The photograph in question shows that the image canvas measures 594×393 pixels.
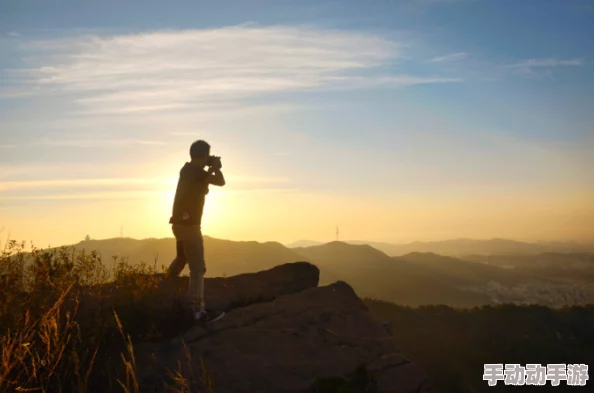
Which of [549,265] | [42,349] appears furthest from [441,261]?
[42,349]

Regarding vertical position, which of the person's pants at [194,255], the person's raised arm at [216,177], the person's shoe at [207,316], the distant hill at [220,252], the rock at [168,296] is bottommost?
the distant hill at [220,252]

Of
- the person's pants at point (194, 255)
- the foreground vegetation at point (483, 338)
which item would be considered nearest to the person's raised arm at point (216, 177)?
the person's pants at point (194, 255)

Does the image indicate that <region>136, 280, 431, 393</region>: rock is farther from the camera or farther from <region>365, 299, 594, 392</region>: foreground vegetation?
<region>365, 299, 594, 392</region>: foreground vegetation

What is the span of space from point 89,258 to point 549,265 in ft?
516

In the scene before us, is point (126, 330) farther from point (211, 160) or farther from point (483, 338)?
point (483, 338)

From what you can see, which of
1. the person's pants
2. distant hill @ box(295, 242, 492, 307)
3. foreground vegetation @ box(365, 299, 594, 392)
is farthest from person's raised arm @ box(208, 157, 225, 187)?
distant hill @ box(295, 242, 492, 307)

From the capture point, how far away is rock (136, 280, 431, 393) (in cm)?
668

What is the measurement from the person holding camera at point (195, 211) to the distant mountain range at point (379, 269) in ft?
193

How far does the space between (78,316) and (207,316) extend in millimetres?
1783

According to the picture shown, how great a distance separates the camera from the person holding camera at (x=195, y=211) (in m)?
8.09

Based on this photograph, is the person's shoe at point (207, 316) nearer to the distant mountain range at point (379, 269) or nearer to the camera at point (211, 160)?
the camera at point (211, 160)

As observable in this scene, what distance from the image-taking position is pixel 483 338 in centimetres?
1262

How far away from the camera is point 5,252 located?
796cm

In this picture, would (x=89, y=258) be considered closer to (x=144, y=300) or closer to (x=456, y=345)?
(x=144, y=300)
